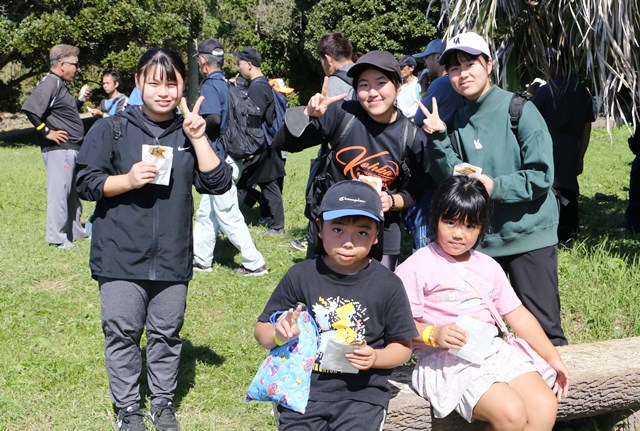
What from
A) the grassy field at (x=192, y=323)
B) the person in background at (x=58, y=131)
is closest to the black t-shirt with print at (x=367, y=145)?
the grassy field at (x=192, y=323)

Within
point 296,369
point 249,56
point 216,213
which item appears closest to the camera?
point 296,369

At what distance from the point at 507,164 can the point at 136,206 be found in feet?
6.18

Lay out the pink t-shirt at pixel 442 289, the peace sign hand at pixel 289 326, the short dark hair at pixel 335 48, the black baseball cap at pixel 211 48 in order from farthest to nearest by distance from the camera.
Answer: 1. the black baseball cap at pixel 211 48
2. the short dark hair at pixel 335 48
3. the pink t-shirt at pixel 442 289
4. the peace sign hand at pixel 289 326

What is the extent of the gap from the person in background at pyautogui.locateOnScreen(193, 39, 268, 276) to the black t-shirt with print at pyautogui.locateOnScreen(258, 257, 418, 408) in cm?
354

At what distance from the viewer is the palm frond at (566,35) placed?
5.03 m

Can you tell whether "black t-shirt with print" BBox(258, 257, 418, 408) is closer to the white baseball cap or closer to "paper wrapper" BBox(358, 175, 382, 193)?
"paper wrapper" BBox(358, 175, 382, 193)

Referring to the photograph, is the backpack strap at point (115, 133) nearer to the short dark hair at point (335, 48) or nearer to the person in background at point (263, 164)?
the short dark hair at point (335, 48)

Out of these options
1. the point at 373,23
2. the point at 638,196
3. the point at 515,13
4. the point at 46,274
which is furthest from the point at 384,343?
the point at 373,23

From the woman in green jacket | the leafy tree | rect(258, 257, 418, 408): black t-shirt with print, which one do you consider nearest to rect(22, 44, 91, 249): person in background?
the woman in green jacket

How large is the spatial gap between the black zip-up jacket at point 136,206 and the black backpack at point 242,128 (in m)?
3.85

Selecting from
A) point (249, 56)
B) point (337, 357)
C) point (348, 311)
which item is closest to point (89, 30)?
point (249, 56)

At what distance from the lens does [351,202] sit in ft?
10.0

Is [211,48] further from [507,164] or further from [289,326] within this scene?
[289,326]

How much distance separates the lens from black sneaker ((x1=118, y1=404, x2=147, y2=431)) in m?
3.74
